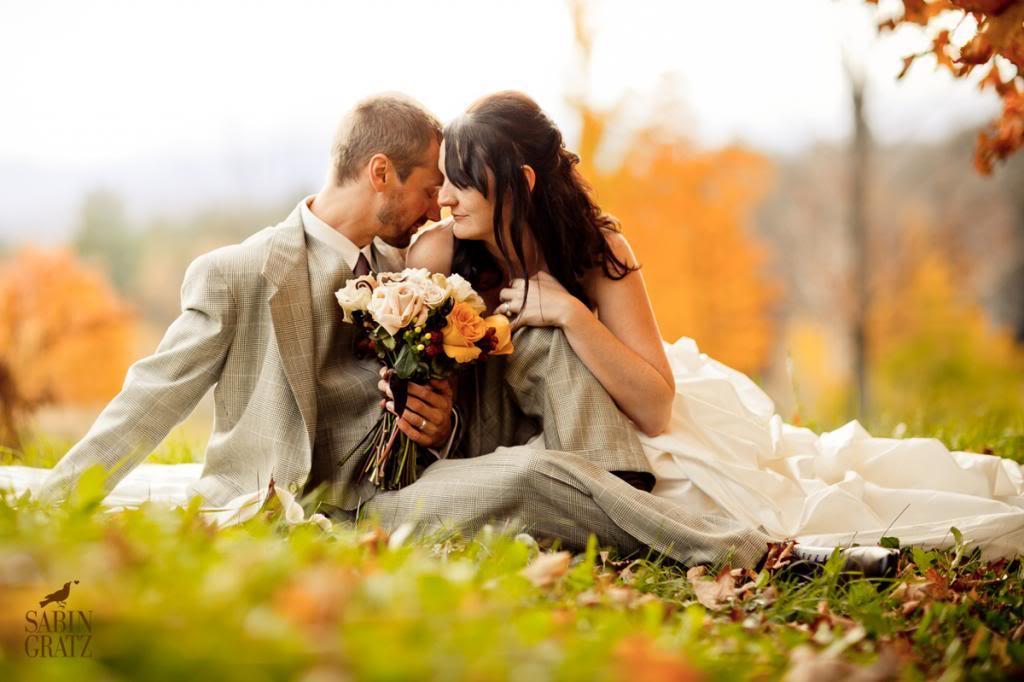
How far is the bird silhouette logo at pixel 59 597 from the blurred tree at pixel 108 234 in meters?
19.7

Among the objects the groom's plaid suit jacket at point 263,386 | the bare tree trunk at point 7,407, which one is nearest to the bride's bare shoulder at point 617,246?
the groom's plaid suit jacket at point 263,386

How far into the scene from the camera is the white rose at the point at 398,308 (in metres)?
2.93

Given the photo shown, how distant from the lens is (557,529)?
3012 mm

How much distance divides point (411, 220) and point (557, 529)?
1.39m

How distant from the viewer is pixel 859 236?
11.5 meters

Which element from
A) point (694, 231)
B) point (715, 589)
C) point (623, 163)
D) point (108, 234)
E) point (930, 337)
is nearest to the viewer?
point (715, 589)

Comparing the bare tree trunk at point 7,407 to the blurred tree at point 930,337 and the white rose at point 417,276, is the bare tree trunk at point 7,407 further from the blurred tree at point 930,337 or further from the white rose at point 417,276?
the blurred tree at point 930,337

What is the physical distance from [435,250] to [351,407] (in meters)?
0.74

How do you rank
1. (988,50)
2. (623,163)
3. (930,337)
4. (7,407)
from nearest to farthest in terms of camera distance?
(988,50)
(7,407)
(623,163)
(930,337)

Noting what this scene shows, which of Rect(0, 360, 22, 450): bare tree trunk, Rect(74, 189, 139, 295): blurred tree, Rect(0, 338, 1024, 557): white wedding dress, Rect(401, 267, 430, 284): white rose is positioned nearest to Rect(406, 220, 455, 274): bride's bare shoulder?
Rect(401, 267, 430, 284): white rose

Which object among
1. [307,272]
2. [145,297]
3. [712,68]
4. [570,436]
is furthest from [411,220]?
[145,297]

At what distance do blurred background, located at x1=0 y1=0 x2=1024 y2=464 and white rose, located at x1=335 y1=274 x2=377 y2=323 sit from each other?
9.08 metres

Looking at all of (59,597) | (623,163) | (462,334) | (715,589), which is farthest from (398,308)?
(623,163)

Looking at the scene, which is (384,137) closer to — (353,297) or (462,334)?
(353,297)
